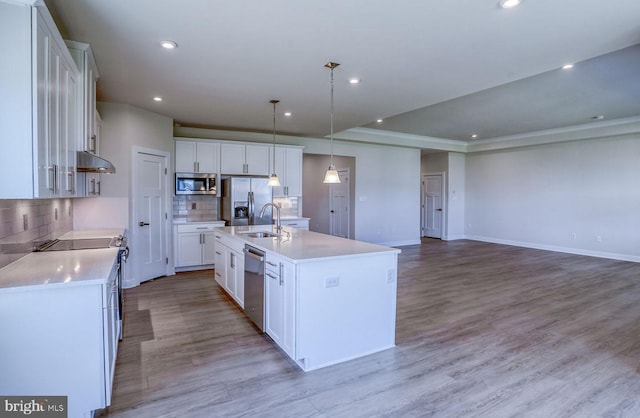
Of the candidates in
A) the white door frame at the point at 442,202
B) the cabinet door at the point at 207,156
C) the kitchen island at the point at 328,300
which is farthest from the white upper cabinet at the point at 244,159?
the white door frame at the point at 442,202

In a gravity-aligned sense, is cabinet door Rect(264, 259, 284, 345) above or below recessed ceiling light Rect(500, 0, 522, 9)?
below

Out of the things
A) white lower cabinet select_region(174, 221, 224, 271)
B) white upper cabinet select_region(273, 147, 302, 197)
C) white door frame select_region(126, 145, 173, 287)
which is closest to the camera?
white door frame select_region(126, 145, 173, 287)

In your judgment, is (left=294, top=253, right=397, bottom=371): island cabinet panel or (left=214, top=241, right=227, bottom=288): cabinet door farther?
(left=214, top=241, right=227, bottom=288): cabinet door

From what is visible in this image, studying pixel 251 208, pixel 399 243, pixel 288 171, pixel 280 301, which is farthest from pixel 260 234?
pixel 399 243

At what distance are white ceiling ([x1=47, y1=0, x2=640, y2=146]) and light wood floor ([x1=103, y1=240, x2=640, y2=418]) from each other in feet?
8.51

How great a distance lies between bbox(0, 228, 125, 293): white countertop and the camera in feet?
5.87

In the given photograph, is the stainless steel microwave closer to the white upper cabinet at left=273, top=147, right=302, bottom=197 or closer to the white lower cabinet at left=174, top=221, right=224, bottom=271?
the white lower cabinet at left=174, top=221, right=224, bottom=271

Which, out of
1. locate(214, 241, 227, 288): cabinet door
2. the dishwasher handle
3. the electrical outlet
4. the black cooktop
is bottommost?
locate(214, 241, 227, 288): cabinet door

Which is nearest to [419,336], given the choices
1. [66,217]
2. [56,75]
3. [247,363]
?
[247,363]

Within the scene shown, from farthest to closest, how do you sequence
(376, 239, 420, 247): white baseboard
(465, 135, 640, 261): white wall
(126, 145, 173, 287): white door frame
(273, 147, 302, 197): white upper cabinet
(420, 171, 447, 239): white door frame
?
(420, 171, 447, 239): white door frame
(376, 239, 420, 247): white baseboard
(465, 135, 640, 261): white wall
(273, 147, 302, 197): white upper cabinet
(126, 145, 173, 287): white door frame

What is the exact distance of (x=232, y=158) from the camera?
20.1ft

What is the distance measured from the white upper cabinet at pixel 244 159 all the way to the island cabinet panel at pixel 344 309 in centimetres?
402

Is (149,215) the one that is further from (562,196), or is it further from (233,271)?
(562,196)

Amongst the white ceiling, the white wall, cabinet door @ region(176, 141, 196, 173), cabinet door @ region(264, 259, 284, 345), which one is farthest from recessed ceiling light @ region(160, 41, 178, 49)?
the white wall
